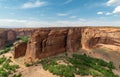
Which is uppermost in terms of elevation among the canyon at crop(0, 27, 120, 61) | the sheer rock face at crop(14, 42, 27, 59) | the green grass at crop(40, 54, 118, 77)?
the canyon at crop(0, 27, 120, 61)

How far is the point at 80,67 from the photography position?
80.3 feet

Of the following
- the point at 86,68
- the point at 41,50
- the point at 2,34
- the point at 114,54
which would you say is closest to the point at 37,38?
the point at 41,50

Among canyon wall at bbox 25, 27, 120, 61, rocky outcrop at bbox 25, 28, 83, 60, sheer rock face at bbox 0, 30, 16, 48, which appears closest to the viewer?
rocky outcrop at bbox 25, 28, 83, 60

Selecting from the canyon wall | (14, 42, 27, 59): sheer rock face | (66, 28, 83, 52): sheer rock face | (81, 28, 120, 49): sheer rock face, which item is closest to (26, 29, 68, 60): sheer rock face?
the canyon wall

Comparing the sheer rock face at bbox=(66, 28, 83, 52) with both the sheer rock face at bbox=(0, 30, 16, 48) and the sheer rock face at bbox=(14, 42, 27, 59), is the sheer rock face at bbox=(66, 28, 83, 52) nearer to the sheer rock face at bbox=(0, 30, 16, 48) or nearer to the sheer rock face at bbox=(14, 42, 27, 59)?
the sheer rock face at bbox=(14, 42, 27, 59)

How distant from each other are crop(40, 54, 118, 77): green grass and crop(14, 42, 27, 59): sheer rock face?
760 centimetres

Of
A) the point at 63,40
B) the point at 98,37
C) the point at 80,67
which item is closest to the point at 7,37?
the point at 63,40

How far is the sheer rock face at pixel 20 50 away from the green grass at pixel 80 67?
7597 mm

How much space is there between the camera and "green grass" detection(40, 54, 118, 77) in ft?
75.3

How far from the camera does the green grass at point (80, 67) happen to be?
22938 millimetres

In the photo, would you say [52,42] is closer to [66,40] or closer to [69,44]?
[66,40]

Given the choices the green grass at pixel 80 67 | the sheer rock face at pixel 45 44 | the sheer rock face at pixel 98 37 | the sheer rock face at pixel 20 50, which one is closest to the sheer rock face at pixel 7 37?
the sheer rock face at pixel 20 50

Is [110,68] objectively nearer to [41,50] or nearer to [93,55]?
[93,55]

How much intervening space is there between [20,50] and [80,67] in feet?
47.6
